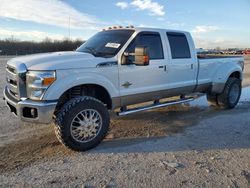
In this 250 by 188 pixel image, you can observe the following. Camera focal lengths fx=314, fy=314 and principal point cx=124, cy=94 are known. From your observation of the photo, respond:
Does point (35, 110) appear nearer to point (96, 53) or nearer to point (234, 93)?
point (96, 53)

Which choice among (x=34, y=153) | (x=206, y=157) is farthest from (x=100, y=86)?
(x=206, y=157)

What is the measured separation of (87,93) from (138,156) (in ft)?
5.07

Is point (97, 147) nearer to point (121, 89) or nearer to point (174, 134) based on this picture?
point (121, 89)

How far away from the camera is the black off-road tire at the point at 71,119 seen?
5000 mm

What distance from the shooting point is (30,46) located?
6650 centimetres

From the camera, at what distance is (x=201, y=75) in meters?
Result: 7.88

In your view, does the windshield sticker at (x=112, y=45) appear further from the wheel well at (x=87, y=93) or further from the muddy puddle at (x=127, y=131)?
the muddy puddle at (x=127, y=131)

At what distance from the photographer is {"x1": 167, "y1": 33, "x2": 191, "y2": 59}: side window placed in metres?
7.01

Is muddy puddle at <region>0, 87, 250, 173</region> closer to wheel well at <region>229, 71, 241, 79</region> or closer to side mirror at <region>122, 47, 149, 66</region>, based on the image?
wheel well at <region>229, 71, 241, 79</region>

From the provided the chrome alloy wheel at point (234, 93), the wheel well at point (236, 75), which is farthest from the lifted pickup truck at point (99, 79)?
the wheel well at point (236, 75)

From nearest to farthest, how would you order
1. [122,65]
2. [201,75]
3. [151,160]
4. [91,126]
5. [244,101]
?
[151,160] → [91,126] → [122,65] → [201,75] → [244,101]

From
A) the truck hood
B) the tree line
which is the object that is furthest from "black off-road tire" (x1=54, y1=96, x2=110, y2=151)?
the tree line

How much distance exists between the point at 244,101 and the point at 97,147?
20.3 ft

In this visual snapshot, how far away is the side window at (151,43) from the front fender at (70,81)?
3.27ft
